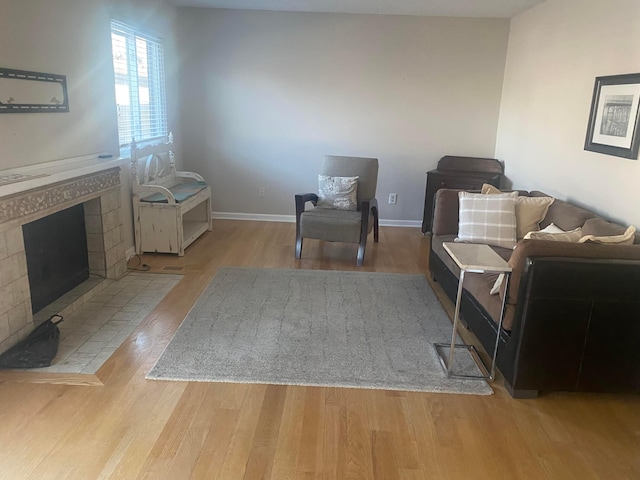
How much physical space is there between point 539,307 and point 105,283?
9.94ft

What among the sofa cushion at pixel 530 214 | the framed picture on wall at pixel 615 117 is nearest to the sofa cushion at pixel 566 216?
the sofa cushion at pixel 530 214

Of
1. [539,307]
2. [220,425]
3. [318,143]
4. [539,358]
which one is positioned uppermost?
[318,143]

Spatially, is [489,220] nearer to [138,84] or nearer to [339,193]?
[339,193]

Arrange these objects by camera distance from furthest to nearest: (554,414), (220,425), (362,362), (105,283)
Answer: (105,283) → (362,362) → (554,414) → (220,425)

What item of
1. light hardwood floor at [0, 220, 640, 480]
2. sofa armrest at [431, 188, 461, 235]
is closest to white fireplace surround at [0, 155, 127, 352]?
light hardwood floor at [0, 220, 640, 480]

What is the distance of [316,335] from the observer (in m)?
2.95

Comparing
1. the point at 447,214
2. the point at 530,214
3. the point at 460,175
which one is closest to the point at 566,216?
the point at 530,214

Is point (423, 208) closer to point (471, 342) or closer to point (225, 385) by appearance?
point (471, 342)

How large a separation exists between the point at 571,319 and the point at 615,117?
1.72m

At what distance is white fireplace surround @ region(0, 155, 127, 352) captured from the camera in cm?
252

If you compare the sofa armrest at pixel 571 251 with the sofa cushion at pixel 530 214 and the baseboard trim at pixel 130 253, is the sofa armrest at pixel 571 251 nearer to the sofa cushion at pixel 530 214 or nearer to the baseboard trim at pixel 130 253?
the sofa cushion at pixel 530 214

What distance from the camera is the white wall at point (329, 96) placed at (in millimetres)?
5305

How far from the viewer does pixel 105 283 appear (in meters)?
3.63

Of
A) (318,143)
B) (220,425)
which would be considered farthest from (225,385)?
(318,143)
